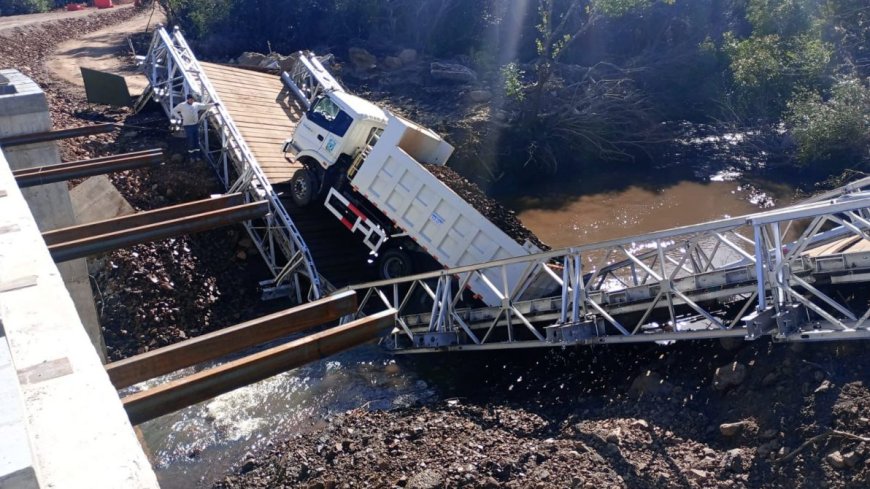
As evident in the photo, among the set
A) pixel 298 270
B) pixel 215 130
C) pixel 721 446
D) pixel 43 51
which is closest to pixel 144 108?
pixel 215 130

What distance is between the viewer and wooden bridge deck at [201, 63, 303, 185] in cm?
1691

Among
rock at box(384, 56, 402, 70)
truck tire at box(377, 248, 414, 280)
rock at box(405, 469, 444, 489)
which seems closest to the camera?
rock at box(405, 469, 444, 489)

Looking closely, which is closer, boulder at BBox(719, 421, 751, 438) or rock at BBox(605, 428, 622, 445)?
boulder at BBox(719, 421, 751, 438)

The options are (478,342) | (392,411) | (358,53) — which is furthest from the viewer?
(358,53)

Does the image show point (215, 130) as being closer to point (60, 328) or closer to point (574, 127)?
point (574, 127)

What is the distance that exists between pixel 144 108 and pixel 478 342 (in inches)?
523

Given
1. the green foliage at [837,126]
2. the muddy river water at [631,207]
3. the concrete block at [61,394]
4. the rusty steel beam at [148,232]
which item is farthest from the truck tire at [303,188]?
the green foliage at [837,126]

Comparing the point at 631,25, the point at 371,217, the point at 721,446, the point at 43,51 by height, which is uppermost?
the point at 631,25

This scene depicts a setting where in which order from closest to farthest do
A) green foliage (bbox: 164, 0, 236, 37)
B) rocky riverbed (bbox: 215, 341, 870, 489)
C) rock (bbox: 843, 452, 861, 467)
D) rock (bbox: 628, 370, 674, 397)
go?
rock (bbox: 843, 452, 861, 467) → rocky riverbed (bbox: 215, 341, 870, 489) → rock (bbox: 628, 370, 674, 397) → green foliage (bbox: 164, 0, 236, 37)

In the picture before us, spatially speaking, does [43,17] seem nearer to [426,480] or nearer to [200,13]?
[200,13]

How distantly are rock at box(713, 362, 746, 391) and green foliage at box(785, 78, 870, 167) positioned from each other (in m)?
13.9

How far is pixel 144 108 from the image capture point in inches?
786

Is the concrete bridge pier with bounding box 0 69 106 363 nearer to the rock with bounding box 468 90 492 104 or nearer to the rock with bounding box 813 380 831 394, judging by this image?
the rock with bounding box 813 380 831 394

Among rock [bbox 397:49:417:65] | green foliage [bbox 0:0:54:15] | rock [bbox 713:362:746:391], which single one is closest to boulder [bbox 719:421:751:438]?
rock [bbox 713:362:746:391]
